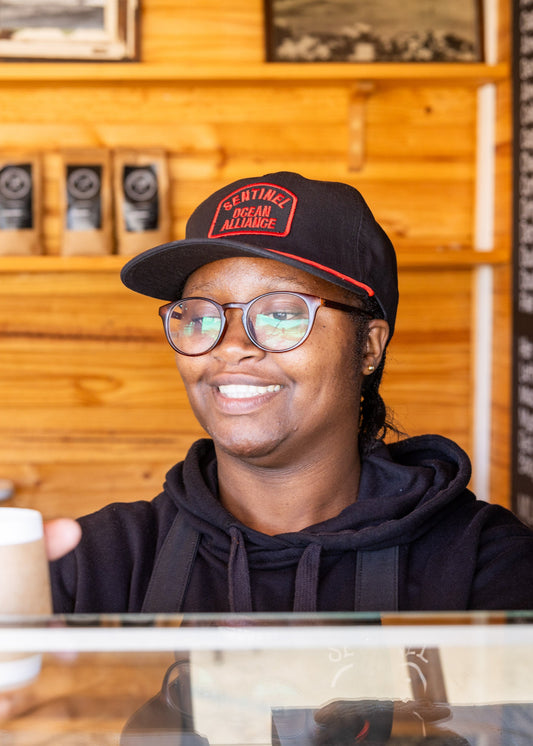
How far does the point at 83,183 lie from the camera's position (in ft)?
6.95

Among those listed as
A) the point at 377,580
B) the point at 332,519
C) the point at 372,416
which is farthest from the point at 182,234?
the point at 377,580

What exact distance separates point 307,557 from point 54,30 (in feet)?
5.06

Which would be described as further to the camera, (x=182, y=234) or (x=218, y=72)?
(x=182, y=234)

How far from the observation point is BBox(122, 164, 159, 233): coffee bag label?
2.09m

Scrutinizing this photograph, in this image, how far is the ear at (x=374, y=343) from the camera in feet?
3.78

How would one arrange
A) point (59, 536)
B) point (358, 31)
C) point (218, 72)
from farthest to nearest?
1. point (358, 31)
2. point (218, 72)
3. point (59, 536)

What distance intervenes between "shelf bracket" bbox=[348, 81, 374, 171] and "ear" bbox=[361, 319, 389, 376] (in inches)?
42.9

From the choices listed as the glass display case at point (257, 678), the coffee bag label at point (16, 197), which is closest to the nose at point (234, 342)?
the glass display case at point (257, 678)

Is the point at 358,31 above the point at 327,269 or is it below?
above

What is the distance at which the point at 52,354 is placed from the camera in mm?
2240

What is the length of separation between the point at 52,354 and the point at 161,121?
0.65 metres

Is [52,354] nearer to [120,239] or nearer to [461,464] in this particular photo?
[120,239]

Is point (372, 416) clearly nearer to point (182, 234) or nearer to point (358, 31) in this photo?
point (182, 234)

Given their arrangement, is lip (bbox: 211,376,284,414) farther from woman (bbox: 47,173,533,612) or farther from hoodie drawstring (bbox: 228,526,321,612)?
hoodie drawstring (bbox: 228,526,321,612)
